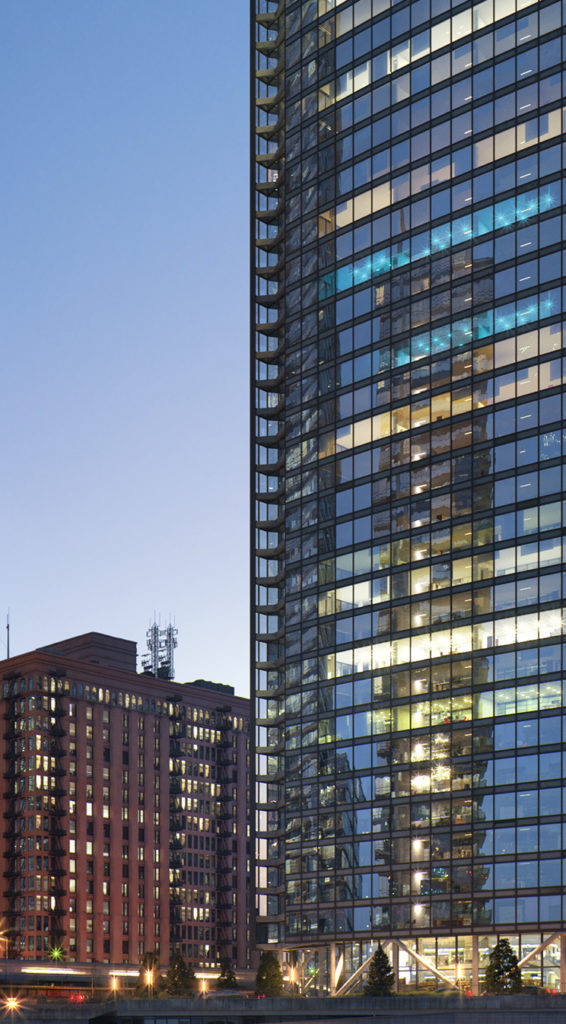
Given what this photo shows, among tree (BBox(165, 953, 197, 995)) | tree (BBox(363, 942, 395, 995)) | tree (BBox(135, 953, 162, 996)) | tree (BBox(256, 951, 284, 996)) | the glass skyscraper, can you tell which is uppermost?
the glass skyscraper

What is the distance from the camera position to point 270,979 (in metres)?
108

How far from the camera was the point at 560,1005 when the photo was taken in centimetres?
7881

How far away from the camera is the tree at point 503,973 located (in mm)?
89500

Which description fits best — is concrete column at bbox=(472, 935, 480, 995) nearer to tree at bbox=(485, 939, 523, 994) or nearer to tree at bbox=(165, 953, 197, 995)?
tree at bbox=(485, 939, 523, 994)

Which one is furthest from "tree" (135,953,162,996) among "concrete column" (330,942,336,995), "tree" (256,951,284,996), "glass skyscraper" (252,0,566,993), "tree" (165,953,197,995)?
"glass skyscraper" (252,0,566,993)

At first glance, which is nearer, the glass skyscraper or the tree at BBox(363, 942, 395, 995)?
the tree at BBox(363, 942, 395, 995)

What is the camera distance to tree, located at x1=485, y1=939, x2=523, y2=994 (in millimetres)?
89500

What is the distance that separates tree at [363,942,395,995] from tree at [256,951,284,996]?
13.4 meters

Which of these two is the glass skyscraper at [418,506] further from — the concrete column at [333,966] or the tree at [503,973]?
the tree at [503,973]

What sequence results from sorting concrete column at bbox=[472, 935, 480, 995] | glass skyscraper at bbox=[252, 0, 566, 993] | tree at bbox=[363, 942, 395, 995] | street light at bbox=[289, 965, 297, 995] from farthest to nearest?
street light at bbox=[289, 965, 297, 995] < glass skyscraper at bbox=[252, 0, 566, 993] < concrete column at bbox=[472, 935, 480, 995] < tree at bbox=[363, 942, 395, 995]

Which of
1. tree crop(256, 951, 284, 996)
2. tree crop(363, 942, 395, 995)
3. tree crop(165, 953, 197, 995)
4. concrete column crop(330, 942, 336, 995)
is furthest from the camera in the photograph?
tree crop(165, 953, 197, 995)

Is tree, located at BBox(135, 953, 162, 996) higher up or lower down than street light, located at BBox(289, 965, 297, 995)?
Result: lower down

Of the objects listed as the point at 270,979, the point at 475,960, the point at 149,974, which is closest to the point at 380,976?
the point at 475,960

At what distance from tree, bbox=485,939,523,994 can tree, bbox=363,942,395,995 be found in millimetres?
7189
